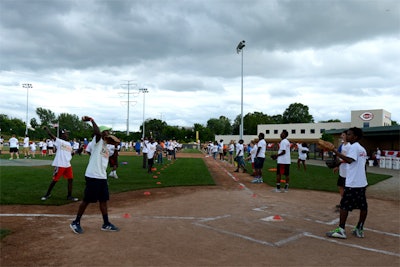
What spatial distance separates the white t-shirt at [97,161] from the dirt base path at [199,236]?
3.35ft

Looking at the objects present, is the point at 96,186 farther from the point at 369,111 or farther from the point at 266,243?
the point at 369,111

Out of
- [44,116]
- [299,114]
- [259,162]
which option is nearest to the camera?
[259,162]

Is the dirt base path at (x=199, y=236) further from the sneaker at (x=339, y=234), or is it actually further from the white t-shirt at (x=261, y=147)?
the white t-shirt at (x=261, y=147)

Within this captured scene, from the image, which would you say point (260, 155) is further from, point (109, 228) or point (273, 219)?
point (109, 228)

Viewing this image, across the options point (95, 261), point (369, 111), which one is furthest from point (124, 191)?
point (369, 111)

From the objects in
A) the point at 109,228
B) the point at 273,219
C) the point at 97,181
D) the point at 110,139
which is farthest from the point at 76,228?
the point at 273,219

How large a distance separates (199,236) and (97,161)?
2.25 metres

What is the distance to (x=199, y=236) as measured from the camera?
18.2ft

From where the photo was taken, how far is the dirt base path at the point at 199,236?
14.5ft

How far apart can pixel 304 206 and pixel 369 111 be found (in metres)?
59.6

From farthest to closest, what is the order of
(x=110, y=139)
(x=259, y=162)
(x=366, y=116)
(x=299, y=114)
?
1. (x=299, y=114)
2. (x=366, y=116)
3. (x=259, y=162)
4. (x=110, y=139)

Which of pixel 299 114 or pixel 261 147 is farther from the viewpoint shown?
pixel 299 114

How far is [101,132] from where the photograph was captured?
575cm

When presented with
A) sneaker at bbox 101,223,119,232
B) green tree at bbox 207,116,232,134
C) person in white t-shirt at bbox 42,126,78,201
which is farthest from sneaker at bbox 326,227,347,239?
green tree at bbox 207,116,232,134
